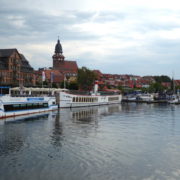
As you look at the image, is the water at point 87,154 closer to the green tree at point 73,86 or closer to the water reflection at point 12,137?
the water reflection at point 12,137

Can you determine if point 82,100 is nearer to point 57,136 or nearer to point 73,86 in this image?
point 73,86

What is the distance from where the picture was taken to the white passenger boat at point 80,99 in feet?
278

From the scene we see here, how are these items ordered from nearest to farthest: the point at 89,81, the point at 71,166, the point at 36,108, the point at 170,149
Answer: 1. the point at 71,166
2. the point at 170,149
3. the point at 36,108
4. the point at 89,81

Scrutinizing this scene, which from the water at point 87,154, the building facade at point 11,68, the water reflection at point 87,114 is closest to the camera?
the water at point 87,154

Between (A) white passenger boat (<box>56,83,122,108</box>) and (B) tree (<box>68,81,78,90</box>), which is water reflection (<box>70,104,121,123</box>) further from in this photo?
(B) tree (<box>68,81,78,90</box>)

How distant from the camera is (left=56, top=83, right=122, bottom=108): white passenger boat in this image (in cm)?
8481

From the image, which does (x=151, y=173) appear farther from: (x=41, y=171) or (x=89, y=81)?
(x=89, y=81)

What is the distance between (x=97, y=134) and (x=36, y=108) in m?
28.9

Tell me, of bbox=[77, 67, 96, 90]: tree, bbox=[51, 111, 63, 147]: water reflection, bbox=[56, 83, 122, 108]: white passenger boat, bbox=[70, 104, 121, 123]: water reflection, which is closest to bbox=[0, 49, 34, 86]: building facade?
bbox=[77, 67, 96, 90]: tree

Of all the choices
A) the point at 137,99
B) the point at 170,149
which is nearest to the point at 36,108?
the point at 170,149

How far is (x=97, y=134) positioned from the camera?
1567 inches

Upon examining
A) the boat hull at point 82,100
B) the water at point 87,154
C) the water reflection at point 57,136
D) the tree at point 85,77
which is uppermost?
the tree at point 85,77

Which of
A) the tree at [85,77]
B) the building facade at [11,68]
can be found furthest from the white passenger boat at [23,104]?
the tree at [85,77]

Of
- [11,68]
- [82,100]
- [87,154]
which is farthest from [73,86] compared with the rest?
[87,154]
